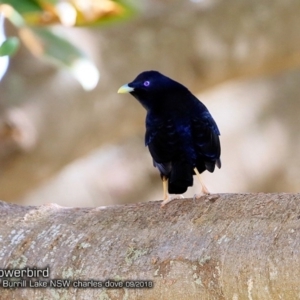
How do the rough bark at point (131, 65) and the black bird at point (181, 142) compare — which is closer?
the black bird at point (181, 142)

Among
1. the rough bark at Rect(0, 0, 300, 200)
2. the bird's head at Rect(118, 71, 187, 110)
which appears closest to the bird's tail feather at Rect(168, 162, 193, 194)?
the bird's head at Rect(118, 71, 187, 110)

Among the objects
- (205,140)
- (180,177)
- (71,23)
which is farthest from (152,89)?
(71,23)

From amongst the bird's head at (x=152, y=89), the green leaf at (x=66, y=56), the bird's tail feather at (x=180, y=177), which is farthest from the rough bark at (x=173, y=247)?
the green leaf at (x=66, y=56)

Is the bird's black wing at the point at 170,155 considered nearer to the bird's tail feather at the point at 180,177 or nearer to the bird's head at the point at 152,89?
the bird's tail feather at the point at 180,177

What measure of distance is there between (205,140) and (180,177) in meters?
0.21

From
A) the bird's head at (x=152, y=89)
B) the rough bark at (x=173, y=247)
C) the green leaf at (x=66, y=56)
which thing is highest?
the green leaf at (x=66, y=56)

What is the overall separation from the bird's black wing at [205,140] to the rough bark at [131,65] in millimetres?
2931

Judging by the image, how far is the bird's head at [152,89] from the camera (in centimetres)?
331

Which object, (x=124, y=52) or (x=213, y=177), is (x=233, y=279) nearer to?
(x=124, y=52)

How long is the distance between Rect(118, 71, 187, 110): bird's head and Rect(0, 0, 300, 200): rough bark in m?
2.40

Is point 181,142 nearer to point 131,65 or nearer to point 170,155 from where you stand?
point 170,155

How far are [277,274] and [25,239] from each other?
43.1 inches

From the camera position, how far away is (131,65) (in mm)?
6098

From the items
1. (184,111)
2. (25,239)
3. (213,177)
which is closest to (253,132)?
(213,177)
